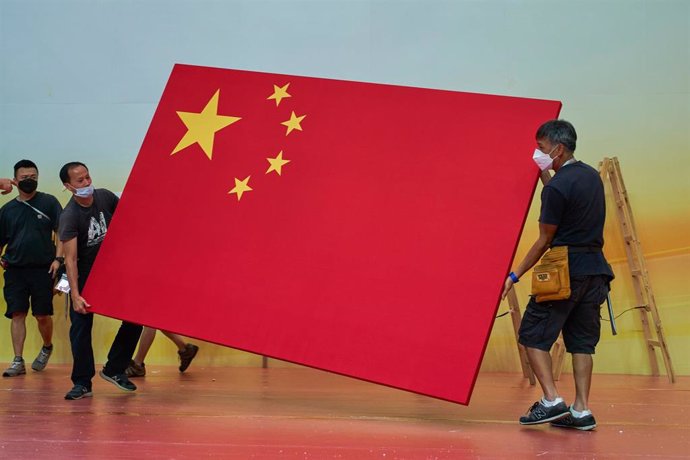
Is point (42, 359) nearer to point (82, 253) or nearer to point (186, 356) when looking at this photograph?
point (186, 356)

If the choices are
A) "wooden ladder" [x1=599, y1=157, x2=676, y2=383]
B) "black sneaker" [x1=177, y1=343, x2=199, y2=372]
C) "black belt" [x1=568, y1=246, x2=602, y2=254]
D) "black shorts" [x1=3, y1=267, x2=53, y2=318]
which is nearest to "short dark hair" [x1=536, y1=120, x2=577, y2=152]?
"black belt" [x1=568, y1=246, x2=602, y2=254]

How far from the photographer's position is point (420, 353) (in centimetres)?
329

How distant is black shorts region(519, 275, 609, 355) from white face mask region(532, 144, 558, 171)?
464mm

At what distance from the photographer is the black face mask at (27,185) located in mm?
5023

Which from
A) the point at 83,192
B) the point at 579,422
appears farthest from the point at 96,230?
the point at 579,422

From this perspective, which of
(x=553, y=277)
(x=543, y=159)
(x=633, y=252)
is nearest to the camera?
(x=553, y=277)

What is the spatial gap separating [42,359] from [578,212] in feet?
12.0

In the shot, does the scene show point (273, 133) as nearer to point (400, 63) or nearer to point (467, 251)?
point (467, 251)

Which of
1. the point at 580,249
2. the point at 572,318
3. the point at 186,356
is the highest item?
the point at 580,249

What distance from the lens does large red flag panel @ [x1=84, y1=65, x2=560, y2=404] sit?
332cm

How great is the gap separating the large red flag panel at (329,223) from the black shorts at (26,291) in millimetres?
1592

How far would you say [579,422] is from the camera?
3.14m

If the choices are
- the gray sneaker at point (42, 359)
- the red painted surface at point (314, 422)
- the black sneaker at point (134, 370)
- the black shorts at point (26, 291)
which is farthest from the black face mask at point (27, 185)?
the black sneaker at point (134, 370)

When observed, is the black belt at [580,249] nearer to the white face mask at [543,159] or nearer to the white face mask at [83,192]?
the white face mask at [543,159]
